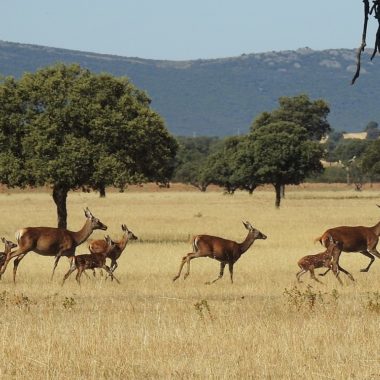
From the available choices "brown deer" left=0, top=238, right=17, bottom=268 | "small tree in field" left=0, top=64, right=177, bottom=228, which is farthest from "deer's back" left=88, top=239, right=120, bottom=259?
"small tree in field" left=0, top=64, right=177, bottom=228

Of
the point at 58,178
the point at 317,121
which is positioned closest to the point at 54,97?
the point at 58,178

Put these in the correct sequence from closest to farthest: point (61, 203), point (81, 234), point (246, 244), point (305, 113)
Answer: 1. point (246, 244)
2. point (81, 234)
3. point (61, 203)
4. point (305, 113)

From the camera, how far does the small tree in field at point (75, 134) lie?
35.2 meters

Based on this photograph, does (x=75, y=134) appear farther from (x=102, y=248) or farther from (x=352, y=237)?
(x=352, y=237)

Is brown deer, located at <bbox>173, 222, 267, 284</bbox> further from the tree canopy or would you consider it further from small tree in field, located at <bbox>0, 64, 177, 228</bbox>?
the tree canopy

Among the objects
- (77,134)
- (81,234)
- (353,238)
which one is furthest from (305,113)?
(81,234)

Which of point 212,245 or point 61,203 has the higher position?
point 212,245

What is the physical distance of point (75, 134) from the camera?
36.5m

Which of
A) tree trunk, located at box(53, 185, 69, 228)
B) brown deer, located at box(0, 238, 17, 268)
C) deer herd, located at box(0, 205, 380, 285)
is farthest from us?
tree trunk, located at box(53, 185, 69, 228)

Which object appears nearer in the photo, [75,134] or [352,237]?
[352,237]

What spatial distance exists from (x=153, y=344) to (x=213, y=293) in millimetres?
6769

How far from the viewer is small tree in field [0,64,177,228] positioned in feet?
116

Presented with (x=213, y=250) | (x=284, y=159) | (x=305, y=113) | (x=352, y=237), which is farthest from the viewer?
(x=305, y=113)

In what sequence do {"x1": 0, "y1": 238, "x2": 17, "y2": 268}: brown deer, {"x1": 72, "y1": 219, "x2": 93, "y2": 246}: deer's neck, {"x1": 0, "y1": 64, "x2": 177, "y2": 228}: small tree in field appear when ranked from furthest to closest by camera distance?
1. {"x1": 0, "y1": 64, "x2": 177, "y2": 228}: small tree in field
2. {"x1": 72, "y1": 219, "x2": 93, "y2": 246}: deer's neck
3. {"x1": 0, "y1": 238, "x2": 17, "y2": 268}: brown deer
